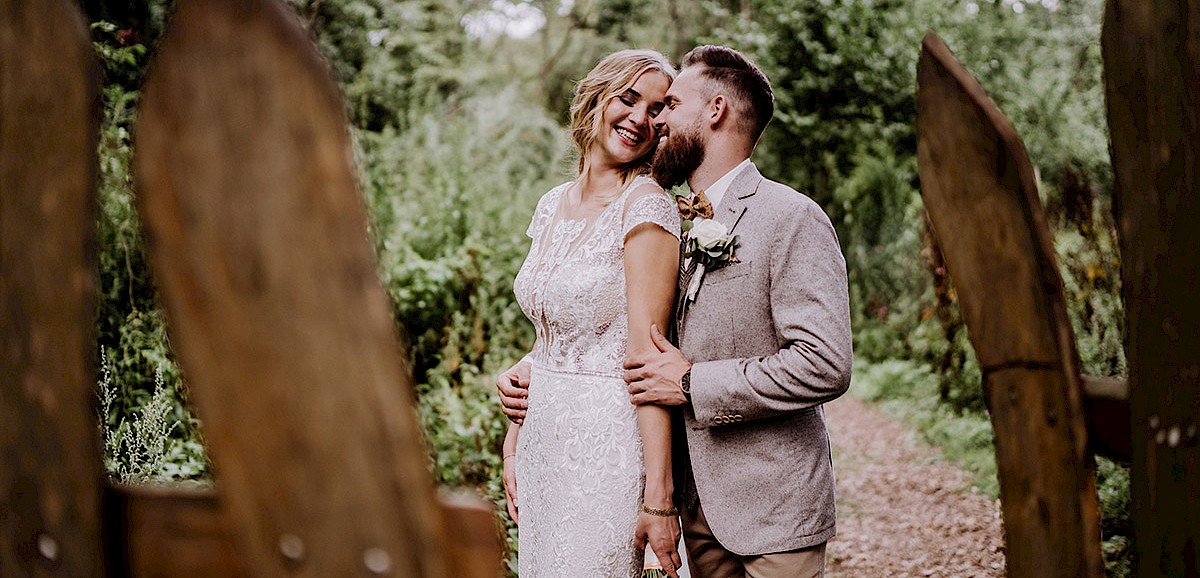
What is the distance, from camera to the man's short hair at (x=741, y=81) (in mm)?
2689

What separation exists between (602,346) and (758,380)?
1.90 ft

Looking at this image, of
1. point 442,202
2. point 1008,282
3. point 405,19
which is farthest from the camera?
point 405,19

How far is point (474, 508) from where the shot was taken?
98 cm

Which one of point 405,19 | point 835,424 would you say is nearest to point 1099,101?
point 835,424

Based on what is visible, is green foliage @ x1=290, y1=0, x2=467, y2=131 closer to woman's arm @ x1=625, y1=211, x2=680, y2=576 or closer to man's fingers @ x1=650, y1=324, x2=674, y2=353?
woman's arm @ x1=625, y1=211, x2=680, y2=576

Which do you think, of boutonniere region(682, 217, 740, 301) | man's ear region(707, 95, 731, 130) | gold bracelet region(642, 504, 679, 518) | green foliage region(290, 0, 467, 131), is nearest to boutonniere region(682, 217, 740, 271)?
boutonniere region(682, 217, 740, 301)

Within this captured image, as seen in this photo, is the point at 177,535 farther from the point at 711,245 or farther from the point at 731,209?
the point at 731,209

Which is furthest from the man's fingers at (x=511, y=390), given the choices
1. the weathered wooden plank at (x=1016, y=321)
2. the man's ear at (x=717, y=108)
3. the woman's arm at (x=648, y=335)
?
the weathered wooden plank at (x=1016, y=321)

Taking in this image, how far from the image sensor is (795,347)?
2277 mm

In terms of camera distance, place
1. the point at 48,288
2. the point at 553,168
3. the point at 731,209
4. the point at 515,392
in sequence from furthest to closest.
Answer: the point at 553,168 < the point at 515,392 < the point at 731,209 < the point at 48,288

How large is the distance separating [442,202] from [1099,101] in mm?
12103

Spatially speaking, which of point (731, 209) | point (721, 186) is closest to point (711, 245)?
point (731, 209)

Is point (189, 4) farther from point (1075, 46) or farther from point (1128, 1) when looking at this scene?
point (1075, 46)

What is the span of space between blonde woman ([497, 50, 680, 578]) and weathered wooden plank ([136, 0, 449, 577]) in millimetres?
1530
